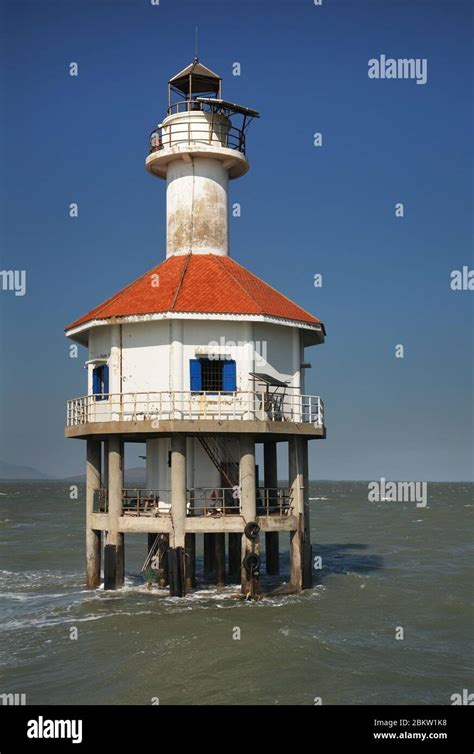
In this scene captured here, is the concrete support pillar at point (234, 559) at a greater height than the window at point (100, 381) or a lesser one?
lesser

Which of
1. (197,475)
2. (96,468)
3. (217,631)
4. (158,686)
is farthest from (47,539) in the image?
(158,686)

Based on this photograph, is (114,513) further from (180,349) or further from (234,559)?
(234,559)

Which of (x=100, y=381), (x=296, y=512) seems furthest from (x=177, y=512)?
(x=100, y=381)

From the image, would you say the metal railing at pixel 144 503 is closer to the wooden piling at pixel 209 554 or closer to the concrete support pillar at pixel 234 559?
the wooden piling at pixel 209 554

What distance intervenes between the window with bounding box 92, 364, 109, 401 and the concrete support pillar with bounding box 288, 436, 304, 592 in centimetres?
689

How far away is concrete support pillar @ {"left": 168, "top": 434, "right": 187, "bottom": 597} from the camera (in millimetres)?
29703

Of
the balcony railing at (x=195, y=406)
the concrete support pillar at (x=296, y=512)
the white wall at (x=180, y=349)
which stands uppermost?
the white wall at (x=180, y=349)

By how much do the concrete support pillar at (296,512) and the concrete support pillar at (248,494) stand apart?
2.47m

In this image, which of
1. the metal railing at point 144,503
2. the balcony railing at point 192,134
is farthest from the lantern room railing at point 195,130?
the metal railing at point 144,503

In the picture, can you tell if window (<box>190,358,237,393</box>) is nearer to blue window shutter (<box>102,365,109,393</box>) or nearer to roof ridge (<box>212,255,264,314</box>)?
roof ridge (<box>212,255,264,314</box>)

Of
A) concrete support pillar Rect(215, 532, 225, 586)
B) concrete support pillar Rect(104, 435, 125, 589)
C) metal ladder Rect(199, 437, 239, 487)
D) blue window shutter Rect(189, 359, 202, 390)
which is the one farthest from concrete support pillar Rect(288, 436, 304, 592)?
concrete support pillar Rect(104, 435, 125, 589)

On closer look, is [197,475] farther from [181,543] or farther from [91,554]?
[91,554]

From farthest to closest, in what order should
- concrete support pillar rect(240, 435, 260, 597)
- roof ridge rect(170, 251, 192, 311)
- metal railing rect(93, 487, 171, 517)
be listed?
1. metal railing rect(93, 487, 171, 517)
2. roof ridge rect(170, 251, 192, 311)
3. concrete support pillar rect(240, 435, 260, 597)

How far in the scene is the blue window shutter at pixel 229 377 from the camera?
31.0 m
